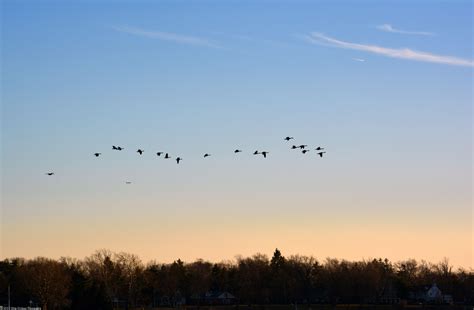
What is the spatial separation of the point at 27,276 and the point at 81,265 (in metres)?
42.4

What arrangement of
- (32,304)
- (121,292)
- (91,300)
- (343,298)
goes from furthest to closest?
(343,298) → (121,292) → (32,304) → (91,300)

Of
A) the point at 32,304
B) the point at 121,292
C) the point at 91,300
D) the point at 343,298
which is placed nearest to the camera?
the point at 91,300

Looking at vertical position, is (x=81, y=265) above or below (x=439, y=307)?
above

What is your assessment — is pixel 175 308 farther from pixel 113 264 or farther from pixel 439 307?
pixel 439 307

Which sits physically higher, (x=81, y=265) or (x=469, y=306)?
(x=81, y=265)

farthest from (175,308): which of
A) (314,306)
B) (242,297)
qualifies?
(314,306)

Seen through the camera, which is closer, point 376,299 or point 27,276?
point 27,276

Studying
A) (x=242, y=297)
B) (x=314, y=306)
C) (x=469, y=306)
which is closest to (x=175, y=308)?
(x=242, y=297)

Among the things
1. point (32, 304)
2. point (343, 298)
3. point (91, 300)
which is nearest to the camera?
point (91, 300)

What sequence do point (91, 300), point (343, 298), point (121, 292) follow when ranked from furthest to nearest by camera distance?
1. point (343, 298)
2. point (121, 292)
3. point (91, 300)

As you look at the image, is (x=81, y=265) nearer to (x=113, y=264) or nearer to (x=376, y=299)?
(x=113, y=264)

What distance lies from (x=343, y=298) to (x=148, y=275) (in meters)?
42.4

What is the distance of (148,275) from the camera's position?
182 metres

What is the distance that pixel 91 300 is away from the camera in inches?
5044
